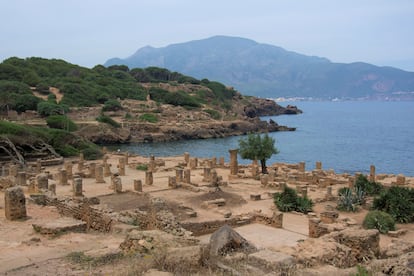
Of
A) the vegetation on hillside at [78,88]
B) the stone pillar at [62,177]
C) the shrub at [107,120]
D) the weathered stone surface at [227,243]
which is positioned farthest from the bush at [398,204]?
the vegetation on hillside at [78,88]

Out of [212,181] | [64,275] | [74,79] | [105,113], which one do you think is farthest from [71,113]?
[64,275]

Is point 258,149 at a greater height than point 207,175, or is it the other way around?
point 258,149

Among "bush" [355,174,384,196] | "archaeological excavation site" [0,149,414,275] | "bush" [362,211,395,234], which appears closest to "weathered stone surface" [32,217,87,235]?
"archaeological excavation site" [0,149,414,275]

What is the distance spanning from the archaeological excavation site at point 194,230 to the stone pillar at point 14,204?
0.03 m

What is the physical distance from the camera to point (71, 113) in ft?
246

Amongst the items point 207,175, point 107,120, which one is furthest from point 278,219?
point 107,120

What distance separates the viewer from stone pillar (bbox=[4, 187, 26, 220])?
14.1 metres

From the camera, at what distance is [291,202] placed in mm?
21922

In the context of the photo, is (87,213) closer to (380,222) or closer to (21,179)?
(380,222)

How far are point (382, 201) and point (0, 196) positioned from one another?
17112 mm

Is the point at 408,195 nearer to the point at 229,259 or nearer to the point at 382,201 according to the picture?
the point at 382,201

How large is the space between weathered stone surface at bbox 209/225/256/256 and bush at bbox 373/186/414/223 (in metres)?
11.6

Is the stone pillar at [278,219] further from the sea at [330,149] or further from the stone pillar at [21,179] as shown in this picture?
the sea at [330,149]

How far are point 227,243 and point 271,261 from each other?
191 centimetres
